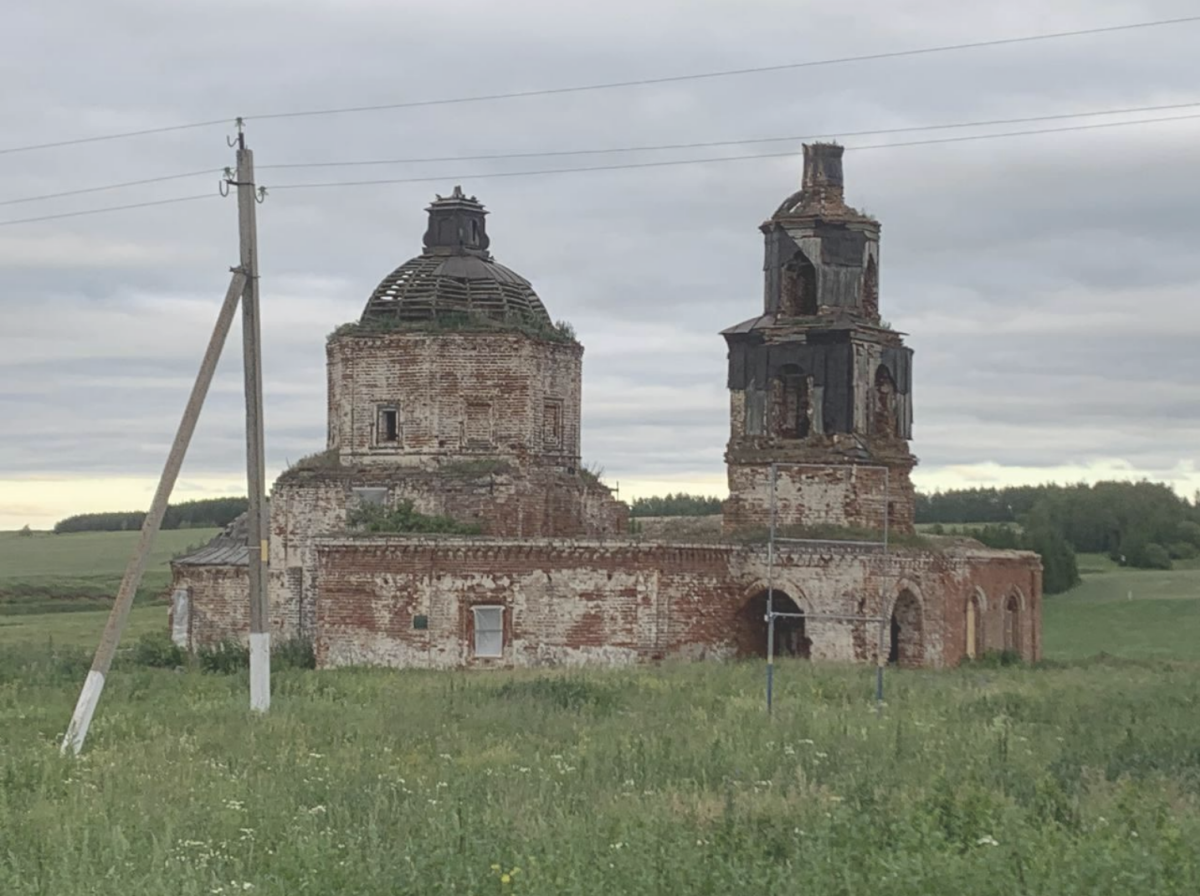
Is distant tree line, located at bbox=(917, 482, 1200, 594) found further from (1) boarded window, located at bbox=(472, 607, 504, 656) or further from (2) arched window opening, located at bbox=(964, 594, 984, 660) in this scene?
(1) boarded window, located at bbox=(472, 607, 504, 656)

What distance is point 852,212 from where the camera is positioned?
105 feet

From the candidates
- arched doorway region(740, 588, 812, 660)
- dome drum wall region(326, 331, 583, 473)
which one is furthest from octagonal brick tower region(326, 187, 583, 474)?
arched doorway region(740, 588, 812, 660)

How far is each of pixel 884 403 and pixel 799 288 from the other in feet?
8.88

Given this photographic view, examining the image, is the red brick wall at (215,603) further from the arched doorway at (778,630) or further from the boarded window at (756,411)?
the boarded window at (756,411)

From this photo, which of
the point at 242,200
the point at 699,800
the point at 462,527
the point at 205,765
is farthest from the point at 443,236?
the point at 699,800

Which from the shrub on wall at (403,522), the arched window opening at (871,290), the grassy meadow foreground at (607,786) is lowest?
the grassy meadow foreground at (607,786)

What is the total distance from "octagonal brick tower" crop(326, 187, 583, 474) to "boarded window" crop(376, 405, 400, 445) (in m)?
0.02

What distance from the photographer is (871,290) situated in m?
32.8

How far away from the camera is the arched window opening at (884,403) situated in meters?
32.3

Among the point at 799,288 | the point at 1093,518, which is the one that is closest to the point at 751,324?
the point at 799,288

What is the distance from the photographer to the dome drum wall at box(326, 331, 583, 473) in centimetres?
3334

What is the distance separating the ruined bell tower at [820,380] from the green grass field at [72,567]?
812 inches

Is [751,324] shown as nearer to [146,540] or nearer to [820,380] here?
[820,380]

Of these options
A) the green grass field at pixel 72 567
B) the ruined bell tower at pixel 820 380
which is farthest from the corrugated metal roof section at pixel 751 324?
the green grass field at pixel 72 567
